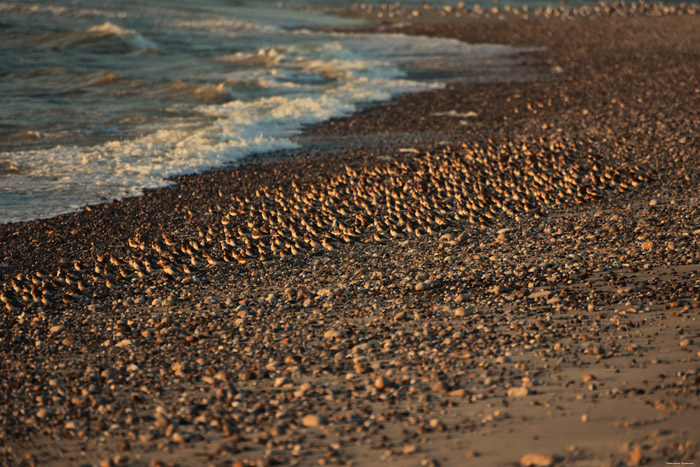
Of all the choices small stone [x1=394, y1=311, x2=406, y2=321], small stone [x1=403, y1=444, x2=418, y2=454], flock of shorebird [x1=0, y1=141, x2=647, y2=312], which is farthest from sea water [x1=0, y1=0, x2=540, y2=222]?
small stone [x1=403, y1=444, x2=418, y2=454]

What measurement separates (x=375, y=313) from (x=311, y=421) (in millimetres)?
2417

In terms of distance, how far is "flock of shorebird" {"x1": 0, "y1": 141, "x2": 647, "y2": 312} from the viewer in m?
9.85

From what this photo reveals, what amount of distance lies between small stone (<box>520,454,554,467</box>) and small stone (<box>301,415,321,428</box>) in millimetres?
1720

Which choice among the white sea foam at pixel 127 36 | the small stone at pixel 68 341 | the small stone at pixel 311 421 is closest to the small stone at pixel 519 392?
the small stone at pixel 311 421

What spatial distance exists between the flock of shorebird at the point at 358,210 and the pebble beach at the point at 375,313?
2.2 inches

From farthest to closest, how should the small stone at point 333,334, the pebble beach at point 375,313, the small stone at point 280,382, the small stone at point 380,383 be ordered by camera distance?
the small stone at point 333,334 < the small stone at point 280,382 < the small stone at point 380,383 < the pebble beach at point 375,313

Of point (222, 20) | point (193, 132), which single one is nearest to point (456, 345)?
point (193, 132)

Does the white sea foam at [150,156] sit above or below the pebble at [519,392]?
above

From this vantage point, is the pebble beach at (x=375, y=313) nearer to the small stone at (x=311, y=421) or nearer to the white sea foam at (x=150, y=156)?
the small stone at (x=311, y=421)

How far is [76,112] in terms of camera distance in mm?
21625

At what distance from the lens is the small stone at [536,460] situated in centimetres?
502

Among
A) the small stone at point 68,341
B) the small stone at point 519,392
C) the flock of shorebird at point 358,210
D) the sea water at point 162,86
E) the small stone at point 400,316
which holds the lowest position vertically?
the small stone at point 68,341

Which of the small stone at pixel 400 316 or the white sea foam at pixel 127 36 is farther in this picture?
the white sea foam at pixel 127 36

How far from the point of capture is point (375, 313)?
26.6 feet
